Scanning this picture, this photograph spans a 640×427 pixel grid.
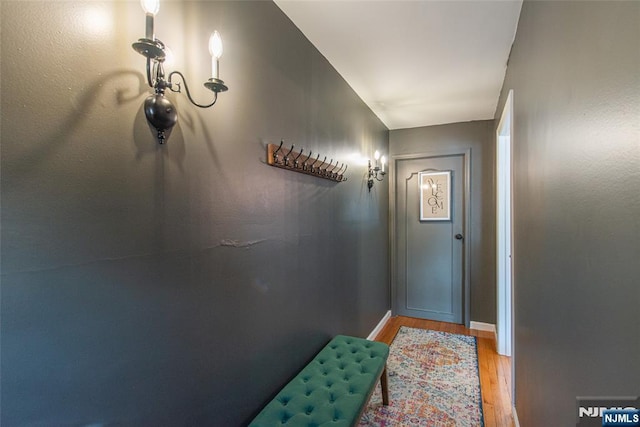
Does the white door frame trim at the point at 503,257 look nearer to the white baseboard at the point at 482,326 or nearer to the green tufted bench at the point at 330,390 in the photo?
the white baseboard at the point at 482,326

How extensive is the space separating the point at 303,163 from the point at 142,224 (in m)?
1.04

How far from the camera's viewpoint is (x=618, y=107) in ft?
2.01

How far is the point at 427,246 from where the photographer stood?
3.69 metres

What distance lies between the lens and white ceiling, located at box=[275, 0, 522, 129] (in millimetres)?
1600

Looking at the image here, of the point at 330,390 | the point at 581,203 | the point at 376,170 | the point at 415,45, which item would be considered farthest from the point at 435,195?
the point at 581,203

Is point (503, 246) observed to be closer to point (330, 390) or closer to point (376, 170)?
point (376, 170)

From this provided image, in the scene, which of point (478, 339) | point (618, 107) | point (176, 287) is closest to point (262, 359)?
point (176, 287)

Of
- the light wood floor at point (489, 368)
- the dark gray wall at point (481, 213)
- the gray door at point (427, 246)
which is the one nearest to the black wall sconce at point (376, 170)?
the gray door at point (427, 246)

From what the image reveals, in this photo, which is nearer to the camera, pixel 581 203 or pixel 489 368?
pixel 581 203

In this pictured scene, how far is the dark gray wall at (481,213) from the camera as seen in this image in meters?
3.35

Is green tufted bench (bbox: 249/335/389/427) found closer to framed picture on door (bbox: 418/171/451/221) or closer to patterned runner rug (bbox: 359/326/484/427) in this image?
patterned runner rug (bbox: 359/326/484/427)

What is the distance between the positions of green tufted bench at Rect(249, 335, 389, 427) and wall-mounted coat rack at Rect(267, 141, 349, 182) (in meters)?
1.15

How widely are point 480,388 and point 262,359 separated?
72.0 inches
